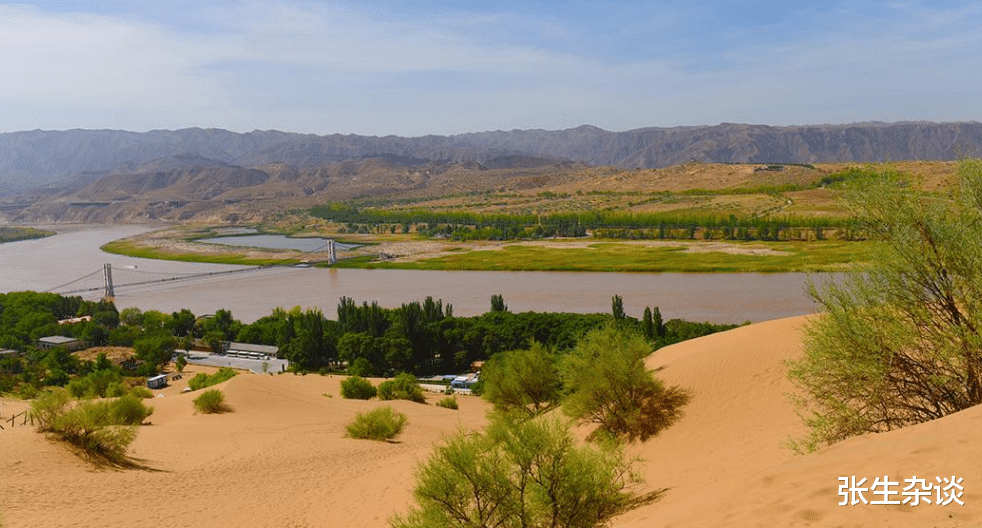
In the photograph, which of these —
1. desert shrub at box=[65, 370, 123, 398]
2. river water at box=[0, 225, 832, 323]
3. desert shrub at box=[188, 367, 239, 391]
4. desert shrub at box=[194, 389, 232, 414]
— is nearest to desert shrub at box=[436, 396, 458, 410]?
desert shrub at box=[194, 389, 232, 414]

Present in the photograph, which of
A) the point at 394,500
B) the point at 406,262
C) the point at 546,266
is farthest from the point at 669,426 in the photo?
the point at 406,262

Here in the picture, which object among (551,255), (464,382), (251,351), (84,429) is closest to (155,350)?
(251,351)

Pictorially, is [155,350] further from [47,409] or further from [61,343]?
[47,409]

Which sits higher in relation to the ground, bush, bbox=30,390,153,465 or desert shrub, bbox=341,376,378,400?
bush, bbox=30,390,153,465

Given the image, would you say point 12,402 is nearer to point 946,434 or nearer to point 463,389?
point 463,389

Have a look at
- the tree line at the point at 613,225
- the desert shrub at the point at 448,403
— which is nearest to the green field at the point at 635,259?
the tree line at the point at 613,225

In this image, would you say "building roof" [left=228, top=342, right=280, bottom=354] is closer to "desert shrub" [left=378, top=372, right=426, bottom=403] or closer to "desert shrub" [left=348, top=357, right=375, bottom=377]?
"desert shrub" [left=348, top=357, right=375, bottom=377]
